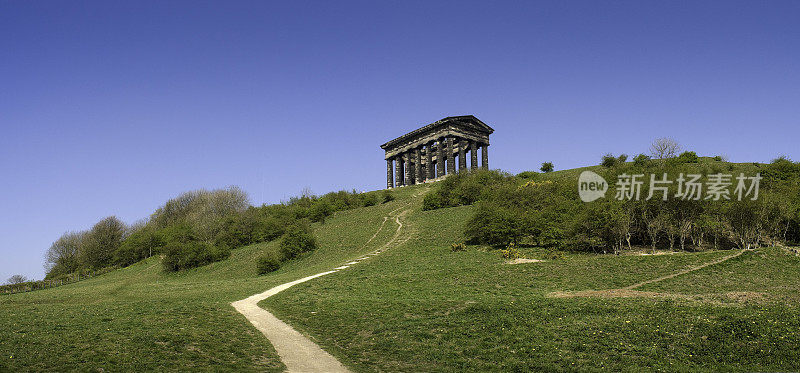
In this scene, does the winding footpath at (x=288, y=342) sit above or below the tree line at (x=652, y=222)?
below

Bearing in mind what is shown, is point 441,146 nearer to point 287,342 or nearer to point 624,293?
point 624,293

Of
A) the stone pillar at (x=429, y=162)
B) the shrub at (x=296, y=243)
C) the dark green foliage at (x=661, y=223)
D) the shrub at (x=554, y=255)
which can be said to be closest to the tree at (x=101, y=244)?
the shrub at (x=296, y=243)

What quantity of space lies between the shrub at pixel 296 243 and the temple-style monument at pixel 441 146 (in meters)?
42.5

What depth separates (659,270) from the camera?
28.1m

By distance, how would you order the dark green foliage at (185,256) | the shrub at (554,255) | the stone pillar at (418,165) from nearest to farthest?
the shrub at (554,255) < the dark green foliage at (185,256) < the stone pillar at (418,165)

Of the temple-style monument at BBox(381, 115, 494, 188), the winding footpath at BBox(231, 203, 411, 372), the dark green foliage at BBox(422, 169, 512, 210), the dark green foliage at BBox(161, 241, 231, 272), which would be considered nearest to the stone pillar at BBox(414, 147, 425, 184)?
the temple-style monument at BBox(381, 115, 494, 188)

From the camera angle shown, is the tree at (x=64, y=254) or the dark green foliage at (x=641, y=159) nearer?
the dark green foliage at (x=641, y=159)

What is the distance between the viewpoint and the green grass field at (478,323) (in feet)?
41.4

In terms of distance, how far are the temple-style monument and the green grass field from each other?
60.0m

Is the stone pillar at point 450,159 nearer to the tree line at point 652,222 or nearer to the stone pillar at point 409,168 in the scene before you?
the stone pillar at point 409,168

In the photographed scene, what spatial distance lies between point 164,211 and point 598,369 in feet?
360

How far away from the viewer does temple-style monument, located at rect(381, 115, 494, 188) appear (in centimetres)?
9138

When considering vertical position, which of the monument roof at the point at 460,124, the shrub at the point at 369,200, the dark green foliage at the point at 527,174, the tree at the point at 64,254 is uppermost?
the monument roof at the point at 460,124

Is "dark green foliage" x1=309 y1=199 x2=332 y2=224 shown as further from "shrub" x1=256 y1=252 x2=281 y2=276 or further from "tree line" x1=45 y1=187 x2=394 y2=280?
"shrub" x1=256 y1=252 x2=281 y2=276
